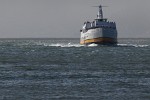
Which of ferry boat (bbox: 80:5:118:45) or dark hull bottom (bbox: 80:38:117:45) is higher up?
ferry boat (bbox: 80:5:118:45)

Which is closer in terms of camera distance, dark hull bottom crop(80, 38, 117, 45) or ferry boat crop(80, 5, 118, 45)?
ferry boat crop(80, 5, 118, 45)

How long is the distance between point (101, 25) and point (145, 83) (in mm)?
100991

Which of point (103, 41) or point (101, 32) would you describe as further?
point (103, 41)

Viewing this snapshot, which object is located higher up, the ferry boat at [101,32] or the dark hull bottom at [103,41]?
the ferry boat at [101,32]

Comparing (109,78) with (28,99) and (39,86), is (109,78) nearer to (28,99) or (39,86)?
(39,86)

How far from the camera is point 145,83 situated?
2073 inches

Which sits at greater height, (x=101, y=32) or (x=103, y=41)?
(x=101, y=32)

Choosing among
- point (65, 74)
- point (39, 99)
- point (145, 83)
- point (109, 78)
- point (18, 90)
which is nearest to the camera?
point (39, 99)

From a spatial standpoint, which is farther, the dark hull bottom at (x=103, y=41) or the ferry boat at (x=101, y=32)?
the dark hull bottom at (x=103, y=41)

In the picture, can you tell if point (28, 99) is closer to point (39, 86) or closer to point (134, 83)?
point (39, 86)

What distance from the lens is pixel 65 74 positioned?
61.6m

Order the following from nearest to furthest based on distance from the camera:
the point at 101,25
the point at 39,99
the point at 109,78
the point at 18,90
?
1. the point at 39,99
2. the point at 18,90
3. the point at 109,78
4. the point at 101,25

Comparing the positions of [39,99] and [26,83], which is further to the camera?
[26,83]

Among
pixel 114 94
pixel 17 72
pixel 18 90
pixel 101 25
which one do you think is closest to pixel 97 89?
pixel 114 94
